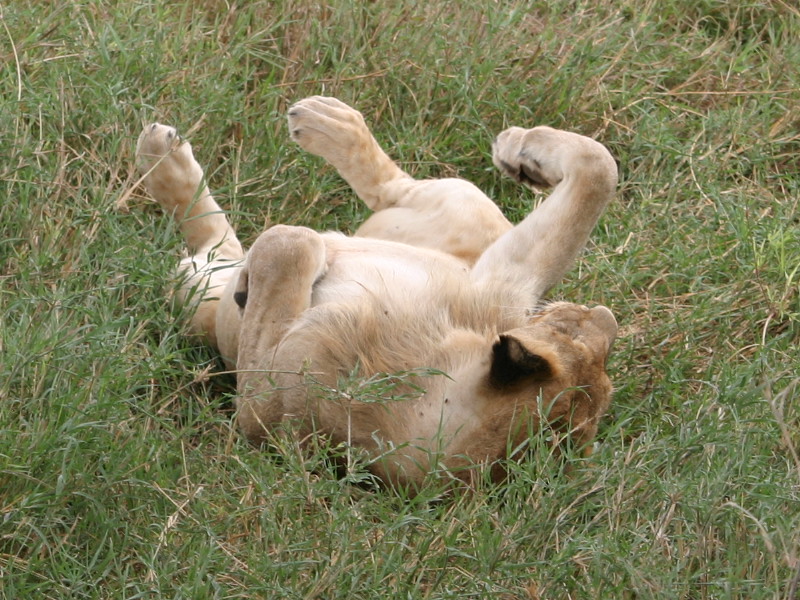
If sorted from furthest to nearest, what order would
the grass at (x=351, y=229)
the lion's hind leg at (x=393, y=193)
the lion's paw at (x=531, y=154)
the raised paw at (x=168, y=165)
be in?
the raised paw at (x=168, y=165)
the lion's hind leg at (x=393, y=193)
the lion's paw at (x=531, y=154)
the grass at (x=351, y=229)

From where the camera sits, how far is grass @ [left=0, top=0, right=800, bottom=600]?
10.3 ft

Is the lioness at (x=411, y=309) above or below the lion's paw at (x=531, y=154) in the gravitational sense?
below

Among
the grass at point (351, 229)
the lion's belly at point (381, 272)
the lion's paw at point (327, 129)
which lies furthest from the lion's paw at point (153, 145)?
the lion's belly at point (381, 272)

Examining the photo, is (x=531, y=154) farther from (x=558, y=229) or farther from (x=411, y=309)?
(x=411, y=309)

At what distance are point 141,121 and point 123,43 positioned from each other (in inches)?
15.8

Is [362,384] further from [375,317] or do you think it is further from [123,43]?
[123,43]

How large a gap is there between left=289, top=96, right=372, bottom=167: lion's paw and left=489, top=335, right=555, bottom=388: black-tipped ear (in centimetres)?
142

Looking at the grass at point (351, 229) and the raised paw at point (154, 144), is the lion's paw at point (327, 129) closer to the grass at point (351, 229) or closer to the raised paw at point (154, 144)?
the grass at point (351, 229)

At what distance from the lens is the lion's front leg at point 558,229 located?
4078mm

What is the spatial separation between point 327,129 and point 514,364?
150 centimetres

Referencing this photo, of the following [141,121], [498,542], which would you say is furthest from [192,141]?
[498,542]

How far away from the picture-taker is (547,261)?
409cm

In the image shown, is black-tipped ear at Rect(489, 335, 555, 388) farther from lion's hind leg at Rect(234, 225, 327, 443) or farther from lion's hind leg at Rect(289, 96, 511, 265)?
lion's hind leg at Rect(289, 96, 511, 265)

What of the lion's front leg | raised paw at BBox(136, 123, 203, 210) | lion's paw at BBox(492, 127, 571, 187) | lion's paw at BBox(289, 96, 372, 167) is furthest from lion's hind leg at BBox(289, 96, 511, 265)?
raised paw at BBox(136, 123, 203, 210)
